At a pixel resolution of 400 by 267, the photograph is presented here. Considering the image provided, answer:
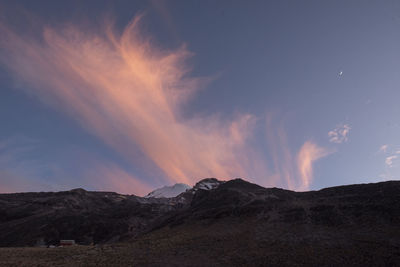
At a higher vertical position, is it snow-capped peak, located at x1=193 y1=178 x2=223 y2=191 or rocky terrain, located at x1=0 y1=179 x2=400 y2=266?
snow-capped peak, located at x1=193 y1=178 x2=223 y2=191

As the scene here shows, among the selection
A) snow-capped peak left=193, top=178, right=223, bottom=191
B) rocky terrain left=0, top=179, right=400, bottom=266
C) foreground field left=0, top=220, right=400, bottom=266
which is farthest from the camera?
snow-capped peak left=193, top=178, right=223, bottom=191

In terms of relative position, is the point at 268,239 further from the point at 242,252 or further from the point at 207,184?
the point at 207,184

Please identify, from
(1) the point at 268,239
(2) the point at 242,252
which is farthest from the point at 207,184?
(2) the point at 242,252

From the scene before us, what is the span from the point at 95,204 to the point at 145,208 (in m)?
36.7

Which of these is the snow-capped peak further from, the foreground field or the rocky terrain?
the foreground field

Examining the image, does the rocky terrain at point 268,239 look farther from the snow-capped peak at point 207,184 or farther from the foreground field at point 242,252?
the snow-capped peak at point 207,184

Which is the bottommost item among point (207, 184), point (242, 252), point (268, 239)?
point (242, 252)

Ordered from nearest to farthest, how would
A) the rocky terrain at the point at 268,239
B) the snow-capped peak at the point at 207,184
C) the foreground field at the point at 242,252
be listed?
the foreground field at the point at 242,252 → the rocky terrain at the point at 268,239 → the snow-capped peak at the point at 207,184

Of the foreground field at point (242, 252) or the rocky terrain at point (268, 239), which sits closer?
the foreground field at point (242, 252)

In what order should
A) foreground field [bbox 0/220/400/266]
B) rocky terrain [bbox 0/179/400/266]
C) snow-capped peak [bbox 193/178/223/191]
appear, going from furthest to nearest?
1. snow-capped peak [bbox 193/178/223/191]
2. rocky terrain [bbox 0/179/400/266]
3. foreground field [bbox 0/220/400/266]

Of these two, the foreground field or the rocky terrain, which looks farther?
the rocky terrain

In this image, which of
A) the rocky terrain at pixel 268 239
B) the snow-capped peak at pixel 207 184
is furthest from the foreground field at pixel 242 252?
the snow-capped peak at pixel 207 184

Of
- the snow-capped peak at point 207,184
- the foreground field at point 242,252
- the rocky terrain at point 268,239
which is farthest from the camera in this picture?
the snow-capped peak at point 207,184

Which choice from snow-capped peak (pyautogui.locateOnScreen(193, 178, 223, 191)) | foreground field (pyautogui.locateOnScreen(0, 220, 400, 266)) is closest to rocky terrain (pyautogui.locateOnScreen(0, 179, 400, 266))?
foreground field (pyautogui.locateOnScreen(0, 220, 400, 266))
